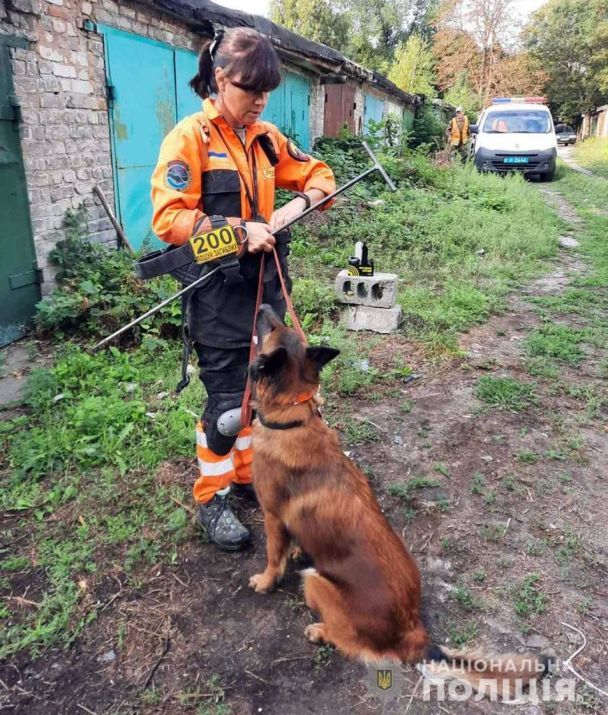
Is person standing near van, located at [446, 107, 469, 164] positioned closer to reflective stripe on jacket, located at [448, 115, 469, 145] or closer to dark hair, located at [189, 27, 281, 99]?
reflective stripe on jacket, located at [448, 115, 469, 145]

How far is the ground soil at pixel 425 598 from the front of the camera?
6.43 ft

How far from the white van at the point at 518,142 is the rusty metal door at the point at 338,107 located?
3.73 m

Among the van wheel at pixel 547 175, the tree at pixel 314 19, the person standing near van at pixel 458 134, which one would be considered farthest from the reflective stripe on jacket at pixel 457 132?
the tree at pixel 314 19

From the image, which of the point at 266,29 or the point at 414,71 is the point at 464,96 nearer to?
the point at 414,71

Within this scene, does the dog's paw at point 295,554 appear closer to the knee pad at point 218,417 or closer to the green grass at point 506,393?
the knee pad at point 218,417

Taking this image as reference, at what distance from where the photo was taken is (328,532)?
2037 millimetres

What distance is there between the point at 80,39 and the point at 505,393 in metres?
5.19

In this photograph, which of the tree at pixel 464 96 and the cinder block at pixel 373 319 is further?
the tree at pixel 464 96

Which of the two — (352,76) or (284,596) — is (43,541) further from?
(352,76)

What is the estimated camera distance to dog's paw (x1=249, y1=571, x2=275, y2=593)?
93.9 inches

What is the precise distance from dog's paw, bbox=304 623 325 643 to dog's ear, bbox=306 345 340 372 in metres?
1.00

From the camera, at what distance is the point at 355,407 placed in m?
3.94

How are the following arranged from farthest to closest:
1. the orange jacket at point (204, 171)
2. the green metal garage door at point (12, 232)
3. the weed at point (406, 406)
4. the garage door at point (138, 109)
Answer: the garage door at point (138, 109)
the green metal garage door at point (12, 232)
the weed at point (406, 406)
the orange jacket at point (204, 171)

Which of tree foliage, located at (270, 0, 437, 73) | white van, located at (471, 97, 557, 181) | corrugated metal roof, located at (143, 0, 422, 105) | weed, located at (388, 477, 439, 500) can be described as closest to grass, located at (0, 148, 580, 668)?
weed, located at (388, 477, 439, 500)
